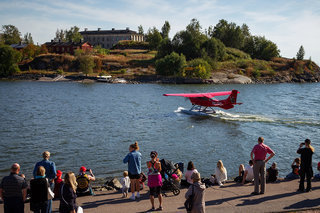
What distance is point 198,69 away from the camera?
8638 centimetres

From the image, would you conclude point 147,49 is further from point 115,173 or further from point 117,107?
point 115,173

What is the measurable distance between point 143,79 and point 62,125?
61.7m

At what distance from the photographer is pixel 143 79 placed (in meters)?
88.3

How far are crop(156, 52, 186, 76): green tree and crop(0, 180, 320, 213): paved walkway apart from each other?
79149mm

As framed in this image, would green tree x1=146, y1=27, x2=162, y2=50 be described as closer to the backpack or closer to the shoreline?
the shoreline

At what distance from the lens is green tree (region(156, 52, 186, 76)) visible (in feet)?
290

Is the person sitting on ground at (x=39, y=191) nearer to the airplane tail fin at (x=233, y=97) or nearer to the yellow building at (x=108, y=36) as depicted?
the airplane tail fin at (x=233, y=97)

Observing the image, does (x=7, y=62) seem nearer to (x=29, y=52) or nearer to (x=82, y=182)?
(x=29, y=52)

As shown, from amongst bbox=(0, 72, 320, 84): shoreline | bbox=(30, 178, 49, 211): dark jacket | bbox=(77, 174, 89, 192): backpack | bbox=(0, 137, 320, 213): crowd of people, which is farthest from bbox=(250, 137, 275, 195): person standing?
bbox=(0, 72, 320, 84): shoreline

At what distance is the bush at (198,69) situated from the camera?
86.2 meters

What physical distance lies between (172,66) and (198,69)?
8.38 meters

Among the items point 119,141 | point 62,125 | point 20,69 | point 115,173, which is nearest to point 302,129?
point 119,141

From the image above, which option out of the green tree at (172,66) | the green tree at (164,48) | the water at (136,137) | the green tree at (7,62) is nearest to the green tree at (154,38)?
the green tree at (164,48)

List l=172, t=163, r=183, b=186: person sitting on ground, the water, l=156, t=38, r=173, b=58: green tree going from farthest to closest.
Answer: l=156, t=38, r=173, b=58: green tree → the water → l=172, t=163, r=183, b=186: person sitting on ground
